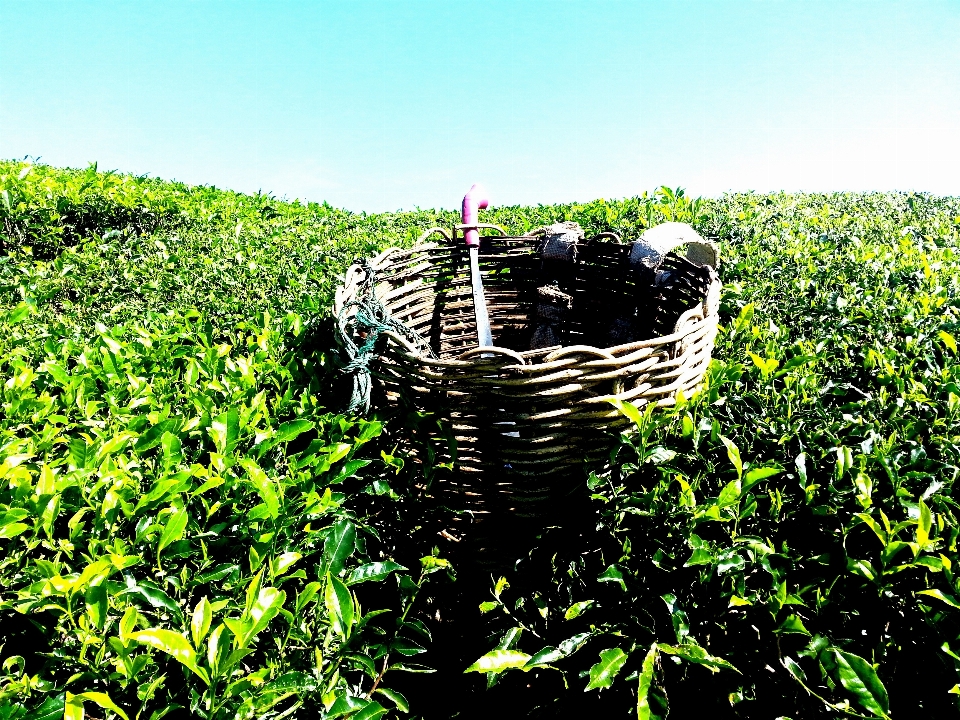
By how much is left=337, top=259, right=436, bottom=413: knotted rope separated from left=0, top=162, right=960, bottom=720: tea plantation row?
0.12m

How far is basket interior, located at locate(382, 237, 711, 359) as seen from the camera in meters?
3.33

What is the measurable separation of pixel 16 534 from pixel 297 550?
2.17 ft

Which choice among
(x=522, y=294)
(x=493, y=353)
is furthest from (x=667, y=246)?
(x=493, y=353)

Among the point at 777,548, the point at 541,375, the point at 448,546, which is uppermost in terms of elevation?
the point at 541,375

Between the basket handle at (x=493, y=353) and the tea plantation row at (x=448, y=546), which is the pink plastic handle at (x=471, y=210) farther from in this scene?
the basket handle at (x=493, y=353)

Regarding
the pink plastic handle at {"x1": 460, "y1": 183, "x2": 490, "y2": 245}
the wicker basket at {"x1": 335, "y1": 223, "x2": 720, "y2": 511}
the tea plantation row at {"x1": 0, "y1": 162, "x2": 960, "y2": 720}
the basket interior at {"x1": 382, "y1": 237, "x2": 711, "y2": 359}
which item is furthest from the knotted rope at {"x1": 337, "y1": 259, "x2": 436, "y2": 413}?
the pink plastic handle at {"x1": 460, "y1": 183, "x2": 490, "y2": 245}

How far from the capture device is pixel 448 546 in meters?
2.59

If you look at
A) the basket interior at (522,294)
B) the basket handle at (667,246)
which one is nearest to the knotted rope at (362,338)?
the basket interior at (522,294)

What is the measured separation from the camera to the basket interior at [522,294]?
10.9 ft

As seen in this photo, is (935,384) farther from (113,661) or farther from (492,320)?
(113,661)

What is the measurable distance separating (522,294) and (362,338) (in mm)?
1550

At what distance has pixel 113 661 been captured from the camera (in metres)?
1.51

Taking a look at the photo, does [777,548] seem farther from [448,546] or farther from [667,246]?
[667,246]

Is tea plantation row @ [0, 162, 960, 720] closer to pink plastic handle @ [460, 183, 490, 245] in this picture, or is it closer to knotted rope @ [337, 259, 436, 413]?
knotted rope @ [337, 259, 436, 413]
